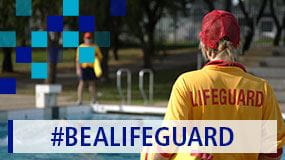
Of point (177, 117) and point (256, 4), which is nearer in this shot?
point (177, 117)

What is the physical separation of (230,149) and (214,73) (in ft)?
1.25

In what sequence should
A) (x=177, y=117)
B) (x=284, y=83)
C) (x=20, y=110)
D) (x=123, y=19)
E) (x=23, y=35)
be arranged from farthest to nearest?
(x=123, y=19) < (x=284, y=83) < (x=23, y=35) < (x=20, y=110) < (x=177, y=117)

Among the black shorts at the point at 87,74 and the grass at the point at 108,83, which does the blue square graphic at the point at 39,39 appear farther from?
the black shorts at the point at 87,74

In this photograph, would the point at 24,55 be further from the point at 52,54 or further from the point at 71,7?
the point at 52,54

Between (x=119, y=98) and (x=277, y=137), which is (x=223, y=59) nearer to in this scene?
(x=277, y=137)

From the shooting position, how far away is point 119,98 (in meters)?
16.9

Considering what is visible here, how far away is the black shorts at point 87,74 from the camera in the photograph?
1496 centimetres

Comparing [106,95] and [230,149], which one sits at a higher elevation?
[230,149]

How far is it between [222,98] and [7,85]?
276 inches

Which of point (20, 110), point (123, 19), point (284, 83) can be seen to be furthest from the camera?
point (123, 19)

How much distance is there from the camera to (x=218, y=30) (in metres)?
2.93

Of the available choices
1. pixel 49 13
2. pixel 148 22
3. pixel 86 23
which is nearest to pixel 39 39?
pixel 86 23

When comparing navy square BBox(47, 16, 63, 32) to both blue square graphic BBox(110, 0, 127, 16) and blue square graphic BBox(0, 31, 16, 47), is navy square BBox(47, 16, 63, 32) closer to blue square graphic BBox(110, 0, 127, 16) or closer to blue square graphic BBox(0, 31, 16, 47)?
blue square graphic BBox(0, 31, 16, 47)

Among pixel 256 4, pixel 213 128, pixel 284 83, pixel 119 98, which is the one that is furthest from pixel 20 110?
pixel 256 4
